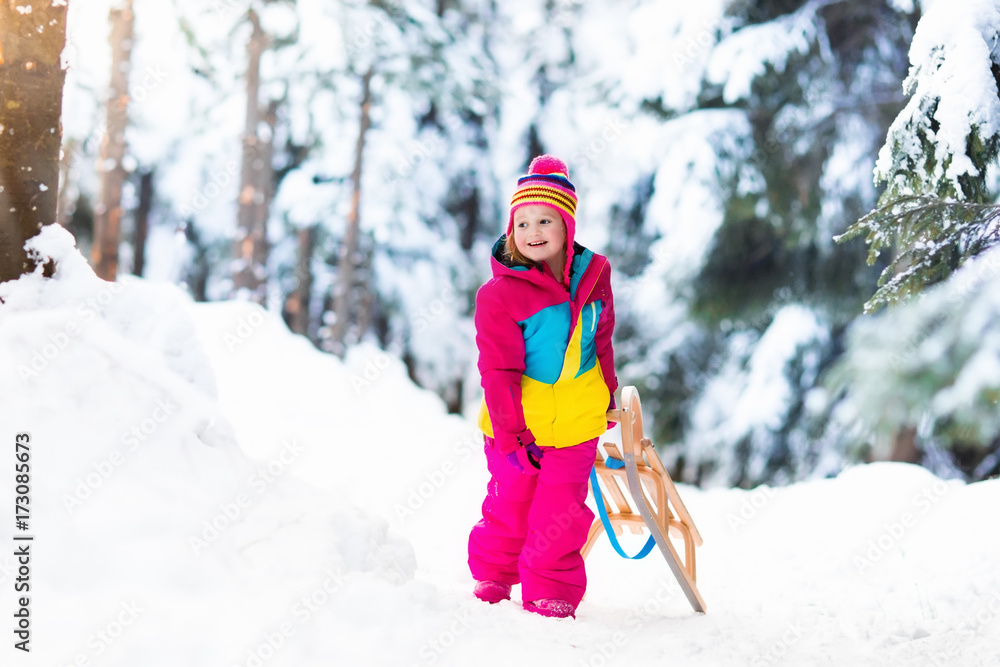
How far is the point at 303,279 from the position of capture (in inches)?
522

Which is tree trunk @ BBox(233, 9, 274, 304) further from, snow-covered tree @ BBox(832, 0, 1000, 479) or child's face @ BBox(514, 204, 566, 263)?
snow-covered tree @ BBox(832, 0, 1000, 479)

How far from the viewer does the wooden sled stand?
329cm

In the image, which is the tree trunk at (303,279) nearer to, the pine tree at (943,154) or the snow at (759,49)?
the snow at (759,49)

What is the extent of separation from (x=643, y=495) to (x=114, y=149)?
9.70 meters

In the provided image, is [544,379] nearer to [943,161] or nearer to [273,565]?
[273,565]

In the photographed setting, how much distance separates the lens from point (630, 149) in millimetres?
8617

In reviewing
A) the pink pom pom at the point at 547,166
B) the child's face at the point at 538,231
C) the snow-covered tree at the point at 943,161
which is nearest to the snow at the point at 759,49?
the snow-covered tree at the point at 943,161

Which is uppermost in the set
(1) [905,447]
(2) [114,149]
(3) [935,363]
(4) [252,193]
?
(2) [114,149]

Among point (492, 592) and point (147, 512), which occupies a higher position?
point (147, 512)

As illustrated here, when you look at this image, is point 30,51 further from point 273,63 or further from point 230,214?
point 230,214

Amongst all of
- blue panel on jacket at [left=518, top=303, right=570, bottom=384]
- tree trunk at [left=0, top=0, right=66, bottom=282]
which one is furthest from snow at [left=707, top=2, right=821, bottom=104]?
tree trunk at [left=0, top=0, right=66, bottom=282]

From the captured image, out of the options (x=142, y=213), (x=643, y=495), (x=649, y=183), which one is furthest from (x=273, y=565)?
(x=142, y=213)

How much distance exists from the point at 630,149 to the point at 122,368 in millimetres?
6592

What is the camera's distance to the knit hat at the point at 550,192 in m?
3.22
